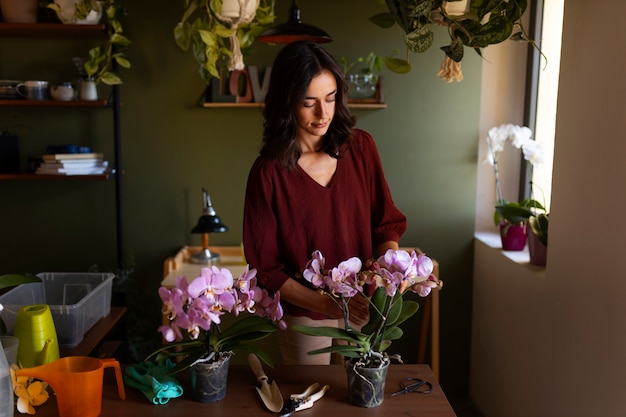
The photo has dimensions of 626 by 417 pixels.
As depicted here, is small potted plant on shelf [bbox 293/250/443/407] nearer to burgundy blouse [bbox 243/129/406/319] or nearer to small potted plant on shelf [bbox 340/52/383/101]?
burgundy blouse [bbox 243/129/406/319]

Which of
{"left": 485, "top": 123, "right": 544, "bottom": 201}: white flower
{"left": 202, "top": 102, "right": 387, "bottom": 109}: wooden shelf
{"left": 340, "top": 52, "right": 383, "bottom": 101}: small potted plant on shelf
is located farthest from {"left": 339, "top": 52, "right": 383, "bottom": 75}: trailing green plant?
{"left": 485, "top": 123, "right": 544, "bottom": 201}: white flower

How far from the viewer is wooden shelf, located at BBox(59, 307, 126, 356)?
1676 millimetres

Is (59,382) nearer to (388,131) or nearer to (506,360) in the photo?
(506,360)

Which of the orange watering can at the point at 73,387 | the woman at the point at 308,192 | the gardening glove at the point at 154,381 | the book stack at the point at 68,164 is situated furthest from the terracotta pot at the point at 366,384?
the book stack at the point at 68,164

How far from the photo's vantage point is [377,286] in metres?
1.25

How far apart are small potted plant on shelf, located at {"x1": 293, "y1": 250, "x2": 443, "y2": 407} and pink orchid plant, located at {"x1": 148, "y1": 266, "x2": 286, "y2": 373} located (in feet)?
0.38

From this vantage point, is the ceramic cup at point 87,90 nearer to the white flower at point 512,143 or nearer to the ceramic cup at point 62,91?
the ceramic cup at point 62,91

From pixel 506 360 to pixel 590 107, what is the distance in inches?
47.8

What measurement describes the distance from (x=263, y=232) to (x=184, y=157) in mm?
1467

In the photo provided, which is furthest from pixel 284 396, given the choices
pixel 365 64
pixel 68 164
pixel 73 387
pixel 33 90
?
pixel 33 90

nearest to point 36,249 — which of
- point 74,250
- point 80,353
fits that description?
point 74,250

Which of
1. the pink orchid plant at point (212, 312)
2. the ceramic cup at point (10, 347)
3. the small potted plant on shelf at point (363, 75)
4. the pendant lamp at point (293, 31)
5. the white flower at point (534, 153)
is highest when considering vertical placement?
the pendant lamp at point (293, 31)

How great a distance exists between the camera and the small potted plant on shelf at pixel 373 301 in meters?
1.19

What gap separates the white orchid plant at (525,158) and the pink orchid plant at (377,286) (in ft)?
3.61
